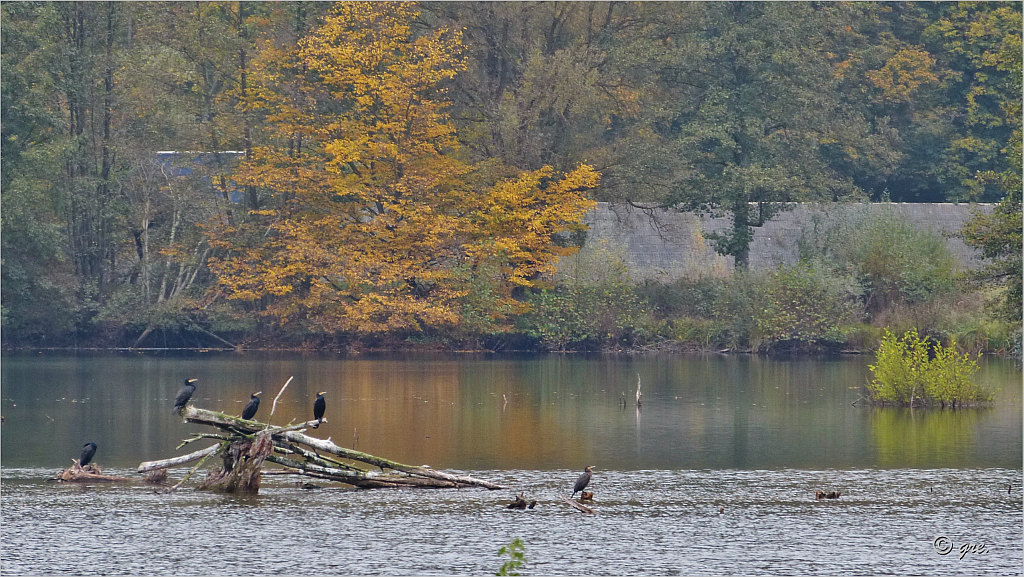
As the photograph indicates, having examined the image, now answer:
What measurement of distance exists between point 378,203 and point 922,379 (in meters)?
27.1

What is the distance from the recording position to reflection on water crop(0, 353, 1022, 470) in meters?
24.5

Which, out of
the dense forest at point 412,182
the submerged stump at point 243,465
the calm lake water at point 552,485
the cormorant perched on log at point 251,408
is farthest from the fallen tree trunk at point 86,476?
the dense forest at point 412,182

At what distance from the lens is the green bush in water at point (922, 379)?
104 feet

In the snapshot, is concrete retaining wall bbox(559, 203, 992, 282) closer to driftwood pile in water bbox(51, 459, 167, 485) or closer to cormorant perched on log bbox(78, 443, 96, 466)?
cormorant perched on log bbox(78, 443, 96, 466)

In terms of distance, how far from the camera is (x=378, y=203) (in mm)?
54438

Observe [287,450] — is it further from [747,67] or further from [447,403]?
[747,67]

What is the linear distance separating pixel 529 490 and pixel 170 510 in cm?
521

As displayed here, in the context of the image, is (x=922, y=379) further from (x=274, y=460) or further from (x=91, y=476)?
(x=91, y=476)

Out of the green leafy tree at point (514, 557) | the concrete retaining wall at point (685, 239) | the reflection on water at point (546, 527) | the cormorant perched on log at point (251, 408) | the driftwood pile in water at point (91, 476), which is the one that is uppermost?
the concrete retaining wall at point (685, 239)

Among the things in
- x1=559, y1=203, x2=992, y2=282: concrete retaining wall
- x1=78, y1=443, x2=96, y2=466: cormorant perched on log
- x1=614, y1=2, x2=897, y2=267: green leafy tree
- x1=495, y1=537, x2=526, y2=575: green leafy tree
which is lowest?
x1=78, y1=443, x2=96, y2=466: cormorant perched on log

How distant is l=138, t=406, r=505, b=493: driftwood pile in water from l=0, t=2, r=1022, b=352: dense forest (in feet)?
99.5

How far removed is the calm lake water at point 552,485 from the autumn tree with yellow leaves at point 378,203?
1341cm

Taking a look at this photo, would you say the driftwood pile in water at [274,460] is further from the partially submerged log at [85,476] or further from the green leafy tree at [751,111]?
the green leafy tree at [751,111]

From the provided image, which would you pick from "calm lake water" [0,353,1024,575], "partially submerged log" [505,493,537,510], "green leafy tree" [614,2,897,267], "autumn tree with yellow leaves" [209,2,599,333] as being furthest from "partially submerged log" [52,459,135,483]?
"green leafy tree" [614,2,897,267]
